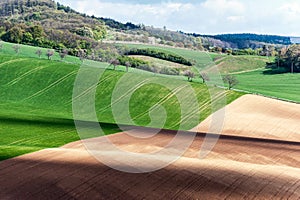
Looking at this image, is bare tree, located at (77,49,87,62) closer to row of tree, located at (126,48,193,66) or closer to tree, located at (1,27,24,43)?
row of tree, located at (126,48,193,66)

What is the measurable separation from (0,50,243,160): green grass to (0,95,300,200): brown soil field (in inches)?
208

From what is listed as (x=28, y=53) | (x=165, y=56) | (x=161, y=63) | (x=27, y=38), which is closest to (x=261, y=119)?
(x=161, y=63)

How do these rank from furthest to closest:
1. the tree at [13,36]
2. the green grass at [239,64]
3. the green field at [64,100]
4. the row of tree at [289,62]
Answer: the green grass at [239,64] → the tree at [13,36] → the row of tree at [289,62] → the green field at [64,100]

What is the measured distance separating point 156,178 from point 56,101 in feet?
179

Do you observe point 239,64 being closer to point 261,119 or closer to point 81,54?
point 81,54

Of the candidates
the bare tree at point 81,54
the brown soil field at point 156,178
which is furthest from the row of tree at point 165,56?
the brown soil field at point 156,178

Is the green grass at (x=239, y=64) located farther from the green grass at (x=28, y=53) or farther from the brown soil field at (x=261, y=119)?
the brown soil field at (x=261, y=119)

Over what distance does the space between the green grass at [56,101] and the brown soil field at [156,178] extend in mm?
5277

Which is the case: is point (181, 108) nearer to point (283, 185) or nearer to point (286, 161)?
point (286, 161)

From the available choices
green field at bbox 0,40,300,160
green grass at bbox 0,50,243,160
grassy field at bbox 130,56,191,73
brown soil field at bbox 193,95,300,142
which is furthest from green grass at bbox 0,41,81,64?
brown soil field at bbox 193,95,300,142

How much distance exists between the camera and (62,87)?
288 feet

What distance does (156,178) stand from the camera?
29016 mm

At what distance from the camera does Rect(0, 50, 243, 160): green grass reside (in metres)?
50.0

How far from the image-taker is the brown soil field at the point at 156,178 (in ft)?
85.9
